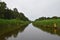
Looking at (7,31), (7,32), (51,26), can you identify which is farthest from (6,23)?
(7,32)

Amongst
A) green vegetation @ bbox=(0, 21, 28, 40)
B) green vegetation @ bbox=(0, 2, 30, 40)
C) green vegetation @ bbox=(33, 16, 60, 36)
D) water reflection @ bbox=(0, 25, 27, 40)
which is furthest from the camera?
green vegetation @ bbox=(0, 2, 30, 40)

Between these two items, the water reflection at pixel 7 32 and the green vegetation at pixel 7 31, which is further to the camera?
the green vegetation at pixel 7 31

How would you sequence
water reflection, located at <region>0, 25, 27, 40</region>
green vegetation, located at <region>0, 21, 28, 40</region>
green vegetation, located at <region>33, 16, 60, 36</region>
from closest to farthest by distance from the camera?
1. water reflection, located at <region>0, 25, 27, 40</region>
2. green vegetation, located at <region>0, 21, 28, 40</region>
3. green vegetation, located at <region>33, 16, 60, 36</region>

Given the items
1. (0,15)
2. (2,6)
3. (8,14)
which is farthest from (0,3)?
(8,14)

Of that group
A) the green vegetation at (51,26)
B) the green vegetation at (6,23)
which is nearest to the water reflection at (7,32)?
the green vegetation at (6,23)

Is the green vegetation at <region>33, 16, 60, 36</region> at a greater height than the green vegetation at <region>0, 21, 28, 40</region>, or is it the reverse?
the green vegetation at <region>33, 16, 60, 36</region>

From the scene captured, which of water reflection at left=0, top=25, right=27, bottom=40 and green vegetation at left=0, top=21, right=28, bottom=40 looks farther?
green vegetation at left=0, top=21, right=28, bottom=40

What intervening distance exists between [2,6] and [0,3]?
1.61 meters

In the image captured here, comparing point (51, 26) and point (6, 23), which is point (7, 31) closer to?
point (6, 23)

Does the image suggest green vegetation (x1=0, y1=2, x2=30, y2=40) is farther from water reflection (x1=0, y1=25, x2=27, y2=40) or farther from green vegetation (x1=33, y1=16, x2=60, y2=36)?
green vegetation (x1=33, y1=16, x2=60, y2=36)

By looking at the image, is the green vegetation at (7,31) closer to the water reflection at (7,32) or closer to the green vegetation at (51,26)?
the water reflection at (7,32)

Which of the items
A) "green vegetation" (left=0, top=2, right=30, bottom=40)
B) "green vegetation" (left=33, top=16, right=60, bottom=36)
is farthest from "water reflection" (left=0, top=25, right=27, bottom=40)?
"green vegetation" (left=33, top=16, right=60, bottom=36)

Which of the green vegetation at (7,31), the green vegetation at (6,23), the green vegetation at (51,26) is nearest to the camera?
the green vegetation at (7,31)

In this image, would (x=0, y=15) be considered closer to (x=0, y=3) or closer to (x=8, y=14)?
(x=0, y=3)
